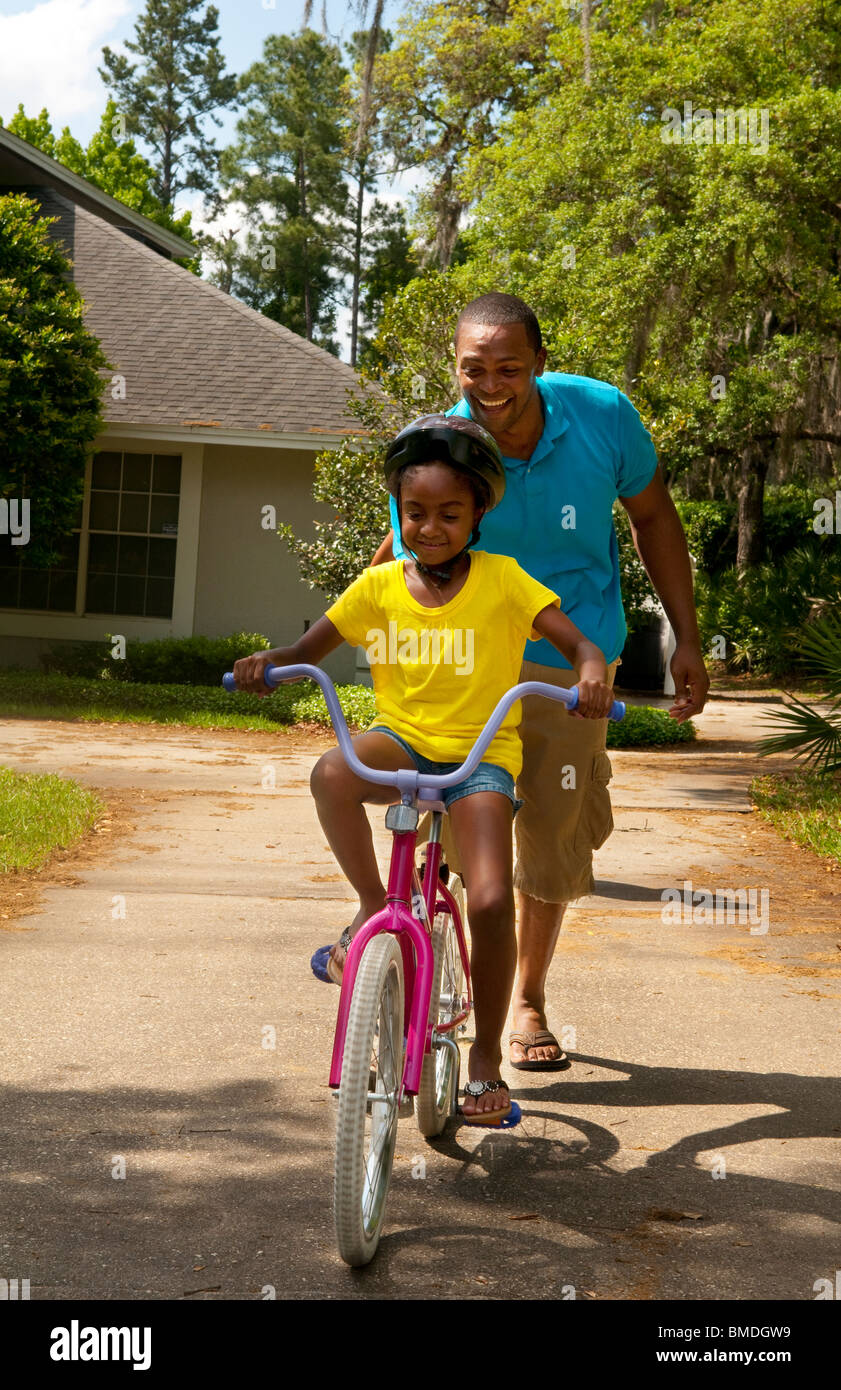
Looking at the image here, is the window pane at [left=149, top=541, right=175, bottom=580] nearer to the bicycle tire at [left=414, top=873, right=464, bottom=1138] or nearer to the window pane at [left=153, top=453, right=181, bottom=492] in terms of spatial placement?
the window pane at [left=153, top=453, right=181, bottom=492]

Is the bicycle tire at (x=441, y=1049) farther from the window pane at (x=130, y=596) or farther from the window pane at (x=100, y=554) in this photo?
the window pane at (x=100, y=554)

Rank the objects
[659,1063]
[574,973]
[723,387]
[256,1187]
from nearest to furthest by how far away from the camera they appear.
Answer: [256,1187], [659,1063], [574,973], [723,387]

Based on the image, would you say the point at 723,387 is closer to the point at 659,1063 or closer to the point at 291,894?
the point at 291,894

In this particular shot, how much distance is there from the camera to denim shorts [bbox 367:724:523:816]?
10.6 feet

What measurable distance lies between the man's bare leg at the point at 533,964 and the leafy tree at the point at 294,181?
47968mm

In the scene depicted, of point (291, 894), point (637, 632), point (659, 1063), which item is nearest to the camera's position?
point (659, 1063)

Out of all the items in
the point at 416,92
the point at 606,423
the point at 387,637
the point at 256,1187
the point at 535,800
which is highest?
the point at 416,92

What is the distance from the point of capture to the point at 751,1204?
330cm

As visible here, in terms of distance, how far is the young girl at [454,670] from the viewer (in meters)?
3.18

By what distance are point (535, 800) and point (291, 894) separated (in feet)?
9.34

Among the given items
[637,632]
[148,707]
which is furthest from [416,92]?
[148,707]

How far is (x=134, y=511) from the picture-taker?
55.4ft

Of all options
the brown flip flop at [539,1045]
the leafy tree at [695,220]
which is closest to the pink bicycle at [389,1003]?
the brown flip flop at [539,1045]

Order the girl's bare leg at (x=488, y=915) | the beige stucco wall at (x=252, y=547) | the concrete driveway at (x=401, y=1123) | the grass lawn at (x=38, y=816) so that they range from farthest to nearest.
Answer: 1. the beige stucco wall at (x=252, y=547)
2. the grass lawn at (x=38, y=816)
3. the girl's bare leg at (x=488, y=915)
4. the concrete driveway at (x=401, y=1123)
